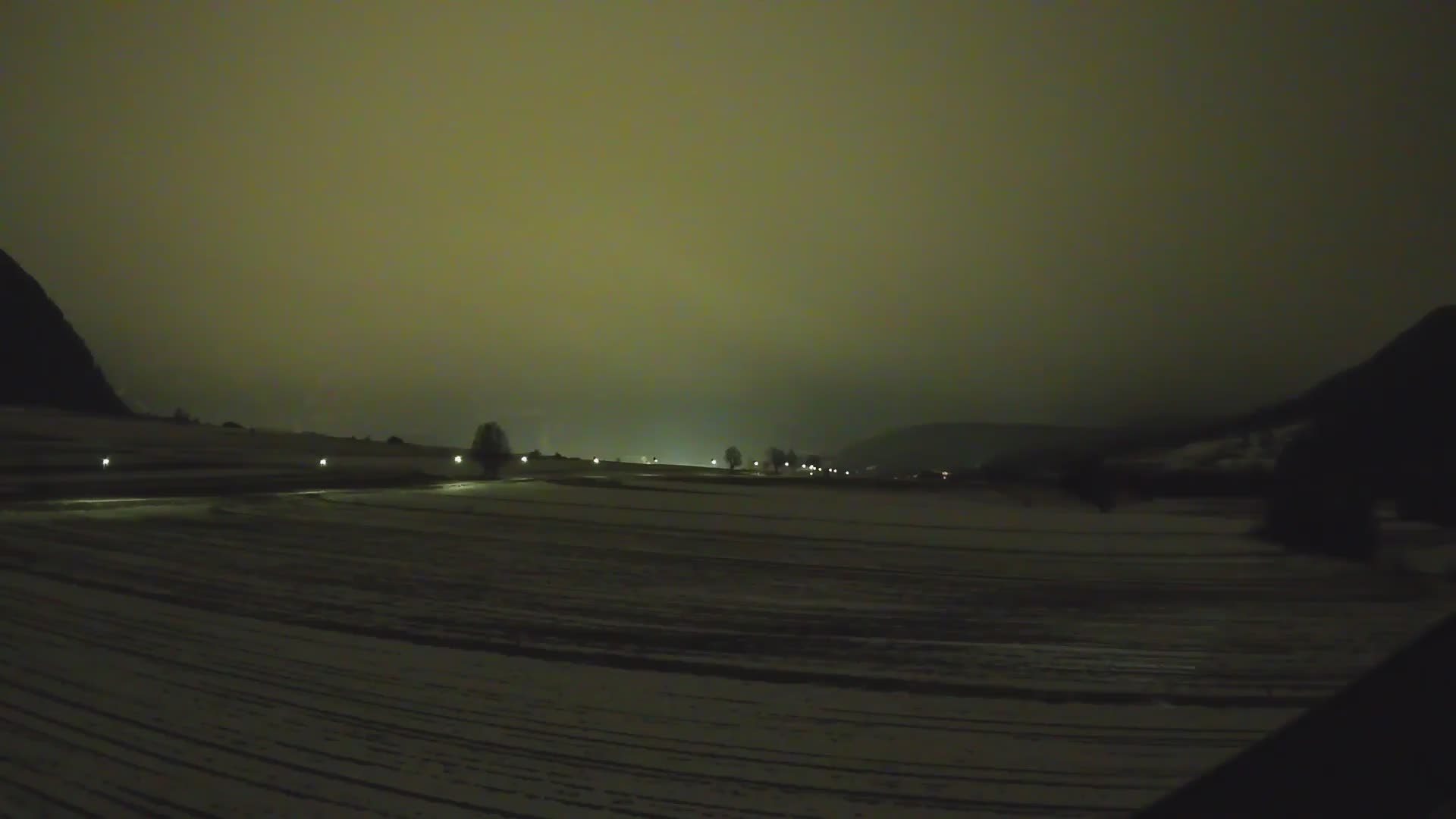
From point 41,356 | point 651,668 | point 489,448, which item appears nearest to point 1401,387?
→ point 651,668

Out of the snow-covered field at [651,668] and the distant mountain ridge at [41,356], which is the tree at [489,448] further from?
the distant mountain ridge at [41,356]

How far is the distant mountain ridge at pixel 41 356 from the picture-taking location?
62094 millimetres

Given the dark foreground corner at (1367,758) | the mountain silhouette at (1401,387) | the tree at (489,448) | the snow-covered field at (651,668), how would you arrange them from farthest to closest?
the tree at (489,448) → the mountain silhouette at (1401,387) → the snow-covered field at (651,668) → the dark foreground corner at (1367,758)

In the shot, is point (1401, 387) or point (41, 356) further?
point (41, 356)

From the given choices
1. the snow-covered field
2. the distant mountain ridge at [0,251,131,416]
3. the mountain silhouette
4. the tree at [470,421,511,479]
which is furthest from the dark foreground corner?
the distant mountain ridge at [0,251,131,416]

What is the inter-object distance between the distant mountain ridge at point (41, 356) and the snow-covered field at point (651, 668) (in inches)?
2372

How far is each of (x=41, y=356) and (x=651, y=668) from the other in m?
79.5

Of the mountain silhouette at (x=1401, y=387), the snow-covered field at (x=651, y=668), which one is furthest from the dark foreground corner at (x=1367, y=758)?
the mountain silhouette at (x=1401, y=387)

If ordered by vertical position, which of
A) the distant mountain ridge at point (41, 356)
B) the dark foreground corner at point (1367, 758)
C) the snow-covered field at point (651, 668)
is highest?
the distant mountain ridge at point (41, 356)

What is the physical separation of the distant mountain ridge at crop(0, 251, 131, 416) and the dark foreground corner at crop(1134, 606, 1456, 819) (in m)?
68.7

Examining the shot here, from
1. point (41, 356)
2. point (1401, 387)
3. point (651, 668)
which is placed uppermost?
point (41, 356)

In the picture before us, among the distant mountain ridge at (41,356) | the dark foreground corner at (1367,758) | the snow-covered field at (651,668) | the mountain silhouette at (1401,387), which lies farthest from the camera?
the distant mountain ridge at (41,356)

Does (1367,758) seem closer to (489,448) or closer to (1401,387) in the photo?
(1401,387)

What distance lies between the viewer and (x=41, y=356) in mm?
67812
